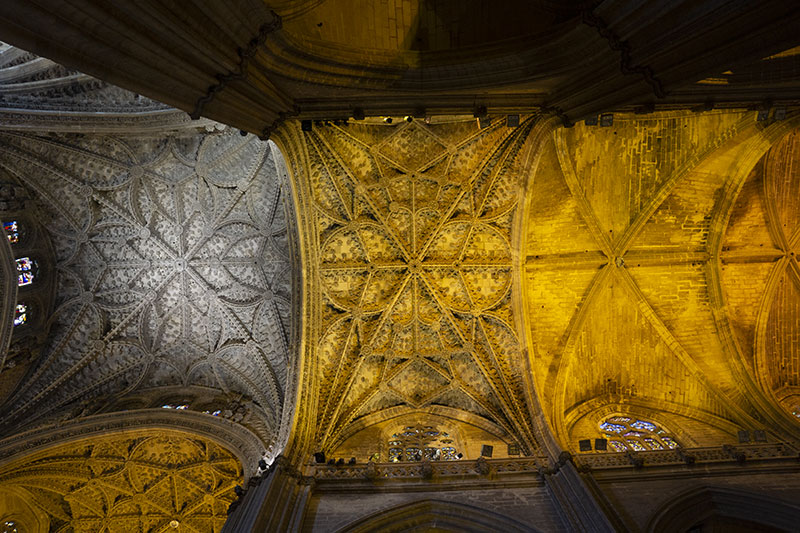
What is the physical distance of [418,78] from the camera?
697cm

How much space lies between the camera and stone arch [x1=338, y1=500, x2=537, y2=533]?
7.48 m

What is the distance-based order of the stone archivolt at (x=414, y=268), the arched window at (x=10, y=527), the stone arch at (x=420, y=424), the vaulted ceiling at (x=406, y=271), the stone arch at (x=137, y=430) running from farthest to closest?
the arched window at (x=10, y=527) < the stone archivolt at (x=414, y=268) < the vaulted ceiling at (x=406, y=271) < the stone arch at (x=420, y=424) < the stone arch at (x=137, y=430)

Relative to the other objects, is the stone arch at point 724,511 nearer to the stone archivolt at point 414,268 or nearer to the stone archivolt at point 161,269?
the stone archivolt at point 414,268

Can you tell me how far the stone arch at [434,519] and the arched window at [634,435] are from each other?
13.6 feet

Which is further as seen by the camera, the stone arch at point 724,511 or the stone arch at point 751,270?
the stone arch at point 751,270

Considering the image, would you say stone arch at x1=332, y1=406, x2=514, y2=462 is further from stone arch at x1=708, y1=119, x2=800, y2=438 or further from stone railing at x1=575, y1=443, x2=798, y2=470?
stone arch at x1=708, y1=119, x2=800, y2=438

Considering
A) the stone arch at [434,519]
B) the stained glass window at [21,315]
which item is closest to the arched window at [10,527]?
the stained glass window at [21,315]

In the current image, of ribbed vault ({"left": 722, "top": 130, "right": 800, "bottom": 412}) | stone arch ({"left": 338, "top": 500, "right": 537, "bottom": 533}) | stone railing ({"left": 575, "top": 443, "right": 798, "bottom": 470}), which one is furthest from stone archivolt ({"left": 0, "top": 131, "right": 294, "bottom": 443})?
ribbed vault ({"left": 722, "top": 130, "right": 800, "bottom": 412})

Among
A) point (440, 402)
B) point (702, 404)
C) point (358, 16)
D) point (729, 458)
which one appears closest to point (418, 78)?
point (358, 16)

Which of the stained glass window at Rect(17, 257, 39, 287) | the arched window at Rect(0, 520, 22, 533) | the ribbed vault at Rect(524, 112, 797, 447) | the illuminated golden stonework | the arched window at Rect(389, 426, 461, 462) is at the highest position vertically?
the ribbed vault at Rect(524, 112, 797, 447)

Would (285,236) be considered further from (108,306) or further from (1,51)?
(1,51)

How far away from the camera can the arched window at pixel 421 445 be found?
995 cm

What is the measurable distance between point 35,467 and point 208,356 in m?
4.52

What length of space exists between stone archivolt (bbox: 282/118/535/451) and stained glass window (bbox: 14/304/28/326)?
8.02 m
